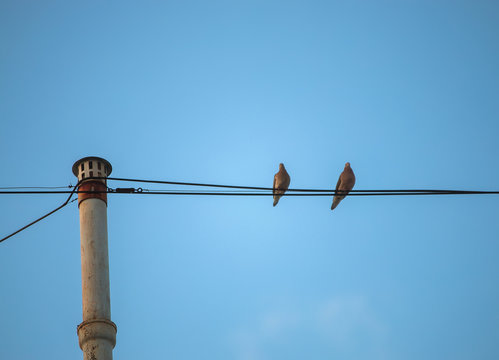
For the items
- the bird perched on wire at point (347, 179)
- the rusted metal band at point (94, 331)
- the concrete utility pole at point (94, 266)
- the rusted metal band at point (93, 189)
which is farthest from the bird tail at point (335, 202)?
the rusted metal band at point (94, 331)

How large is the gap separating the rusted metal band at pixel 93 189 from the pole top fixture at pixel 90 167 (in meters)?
A: 0.09

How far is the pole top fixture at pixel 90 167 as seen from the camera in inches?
275

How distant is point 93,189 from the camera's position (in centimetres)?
687

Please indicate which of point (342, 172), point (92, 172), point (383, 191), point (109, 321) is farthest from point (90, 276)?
point (342, 172)

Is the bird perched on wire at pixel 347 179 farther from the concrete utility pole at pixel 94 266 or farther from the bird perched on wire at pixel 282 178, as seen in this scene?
the concrete utility pole at pixel 94 266

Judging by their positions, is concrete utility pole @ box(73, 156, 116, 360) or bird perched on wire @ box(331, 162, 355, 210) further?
bird perched on wire @ box(331, 162, 355, 210)

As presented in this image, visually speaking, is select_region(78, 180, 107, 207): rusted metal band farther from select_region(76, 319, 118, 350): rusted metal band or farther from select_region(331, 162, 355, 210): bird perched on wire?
select_region(331, 162, 355, 210): bird perched on wire

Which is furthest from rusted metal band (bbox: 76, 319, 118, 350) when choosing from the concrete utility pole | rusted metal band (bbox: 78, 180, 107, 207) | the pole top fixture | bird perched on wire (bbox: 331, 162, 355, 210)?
bird perched on wire (bbox: 331, 162, 355, 210)

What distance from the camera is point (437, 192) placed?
310 inches

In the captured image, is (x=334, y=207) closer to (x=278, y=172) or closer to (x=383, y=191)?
(x=278, y=172)

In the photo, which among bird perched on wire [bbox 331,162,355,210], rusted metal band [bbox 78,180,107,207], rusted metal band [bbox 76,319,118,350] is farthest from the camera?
bird perched on wire [bbox 331,162,355,210]

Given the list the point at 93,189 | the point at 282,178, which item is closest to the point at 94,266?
the point at 93,189

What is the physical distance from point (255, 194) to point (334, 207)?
696cm

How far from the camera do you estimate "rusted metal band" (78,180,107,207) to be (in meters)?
6.79
